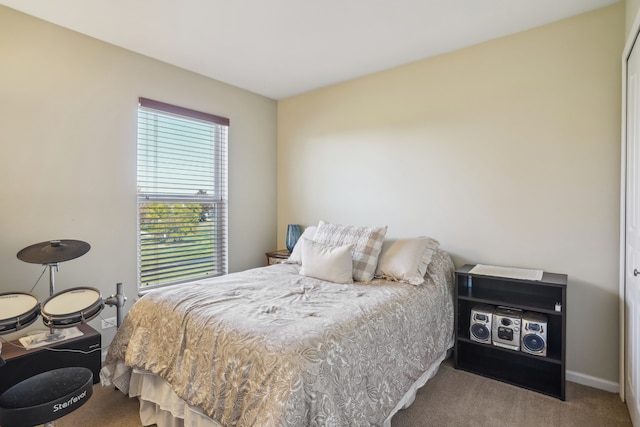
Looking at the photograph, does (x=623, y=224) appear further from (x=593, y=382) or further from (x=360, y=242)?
(x=360, y=242)

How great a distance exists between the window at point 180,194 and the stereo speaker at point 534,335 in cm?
278

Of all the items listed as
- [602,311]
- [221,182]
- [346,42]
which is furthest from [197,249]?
[602,311]

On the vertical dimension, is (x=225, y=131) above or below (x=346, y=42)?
below

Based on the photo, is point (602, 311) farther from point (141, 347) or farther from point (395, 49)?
point (141, 347)

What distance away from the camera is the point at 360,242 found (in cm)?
266

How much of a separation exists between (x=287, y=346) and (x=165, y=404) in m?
0.93

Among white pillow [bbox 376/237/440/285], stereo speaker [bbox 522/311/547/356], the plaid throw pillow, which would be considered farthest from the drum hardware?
stereo speaker [bbox 522/311/547/356]

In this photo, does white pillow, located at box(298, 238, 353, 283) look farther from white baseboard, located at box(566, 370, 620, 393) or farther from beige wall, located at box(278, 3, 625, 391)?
white baseboard, located at box(566, 370, 620, 393)

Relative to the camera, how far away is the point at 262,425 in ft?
3.94

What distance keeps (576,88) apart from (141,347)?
3.32 m

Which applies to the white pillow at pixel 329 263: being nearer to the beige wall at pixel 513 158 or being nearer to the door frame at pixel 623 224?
the beige wall at pixel 513 158

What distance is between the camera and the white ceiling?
2.17 m

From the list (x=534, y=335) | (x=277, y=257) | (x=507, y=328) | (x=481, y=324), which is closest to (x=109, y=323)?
(x=277, y=257)

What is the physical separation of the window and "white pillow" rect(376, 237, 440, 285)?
1828mm
